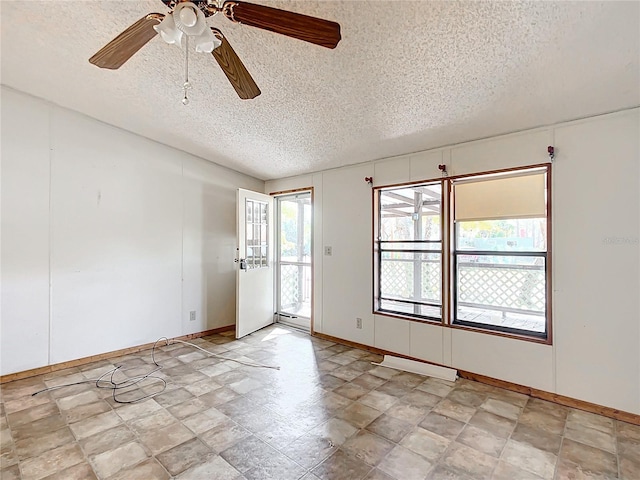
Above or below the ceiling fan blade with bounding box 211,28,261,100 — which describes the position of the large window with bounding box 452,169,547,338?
below

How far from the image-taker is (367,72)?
2.29 metres

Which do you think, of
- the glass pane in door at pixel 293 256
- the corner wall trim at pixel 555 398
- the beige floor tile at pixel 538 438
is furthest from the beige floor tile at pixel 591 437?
the glass pane in door at pixel 293 256

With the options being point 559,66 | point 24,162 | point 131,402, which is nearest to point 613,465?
point 559,66

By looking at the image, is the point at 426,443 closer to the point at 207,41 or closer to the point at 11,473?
the point at 11,473

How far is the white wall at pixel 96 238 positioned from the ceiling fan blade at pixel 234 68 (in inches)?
106

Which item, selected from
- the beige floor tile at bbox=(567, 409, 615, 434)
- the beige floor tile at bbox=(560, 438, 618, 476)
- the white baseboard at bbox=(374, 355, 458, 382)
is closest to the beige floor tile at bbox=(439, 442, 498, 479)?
the beige floor tile at bbox=(560, 438, 618, 476)

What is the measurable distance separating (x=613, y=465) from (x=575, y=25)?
2644 millimetres

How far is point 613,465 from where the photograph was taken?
1.92m

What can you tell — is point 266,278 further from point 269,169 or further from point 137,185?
point 137,185

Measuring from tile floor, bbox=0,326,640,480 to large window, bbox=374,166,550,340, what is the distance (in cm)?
77

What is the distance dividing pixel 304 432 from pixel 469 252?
2323 mm

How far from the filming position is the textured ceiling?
5.85ft

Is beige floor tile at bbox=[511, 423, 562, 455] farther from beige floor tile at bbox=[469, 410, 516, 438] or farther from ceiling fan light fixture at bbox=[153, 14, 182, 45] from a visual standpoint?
ceiling fan light fixture at bbox=[153, 14, 182, 45]

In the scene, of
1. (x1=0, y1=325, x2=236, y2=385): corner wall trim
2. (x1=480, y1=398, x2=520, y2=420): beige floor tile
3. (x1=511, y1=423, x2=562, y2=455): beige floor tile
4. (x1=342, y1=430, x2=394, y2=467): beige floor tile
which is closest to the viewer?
(x1=342, y1=430, x2=394, y2=467): beige floor tile
